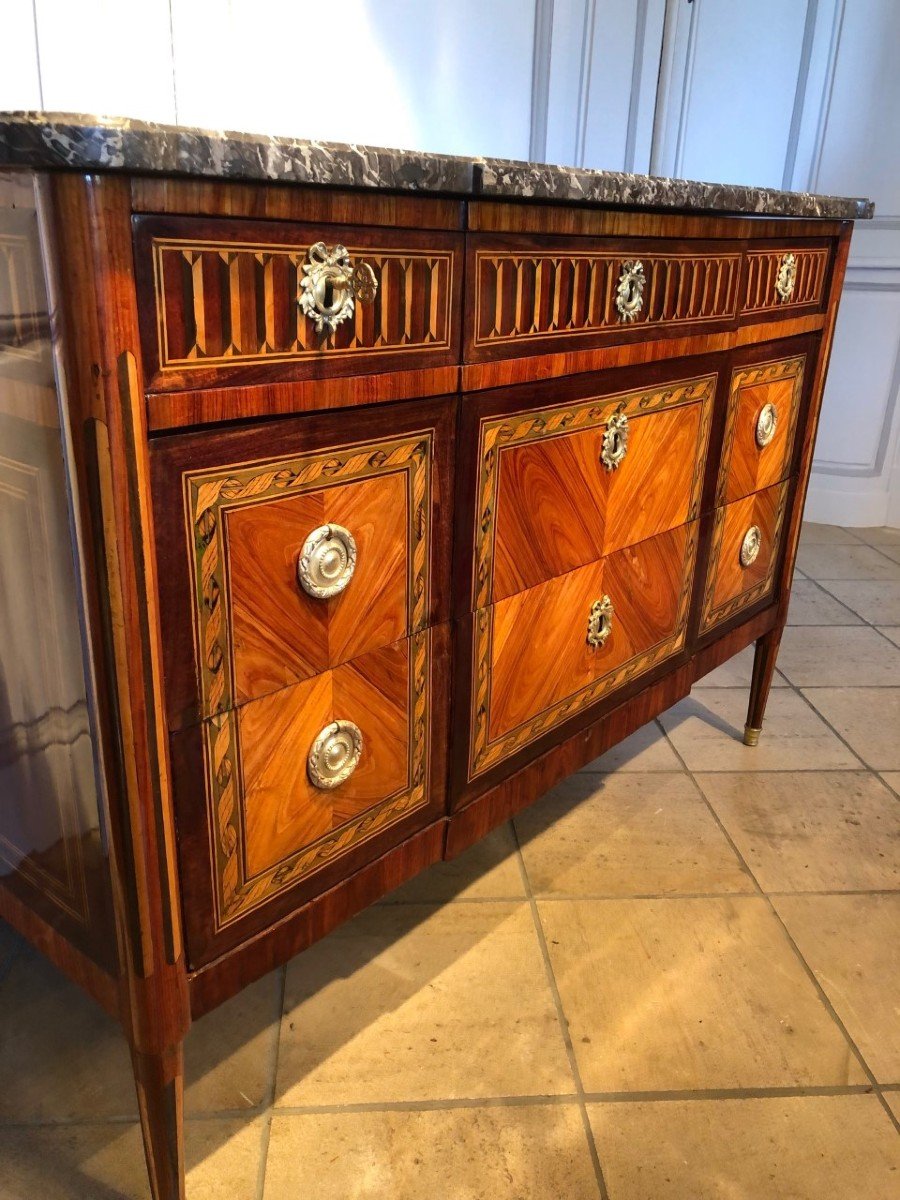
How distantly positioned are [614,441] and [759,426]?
460mm

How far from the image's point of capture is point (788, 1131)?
3.52ft

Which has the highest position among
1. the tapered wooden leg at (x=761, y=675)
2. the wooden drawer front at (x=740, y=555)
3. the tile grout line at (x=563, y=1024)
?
the wooden drawer front at (x=740, y=555)

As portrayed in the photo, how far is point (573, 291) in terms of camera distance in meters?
1.04

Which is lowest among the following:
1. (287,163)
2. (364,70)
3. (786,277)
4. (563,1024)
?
(563,1024)

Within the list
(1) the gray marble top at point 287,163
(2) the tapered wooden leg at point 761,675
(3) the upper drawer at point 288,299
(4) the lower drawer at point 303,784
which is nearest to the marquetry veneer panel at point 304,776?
(4) the lower drawer at point 303,784

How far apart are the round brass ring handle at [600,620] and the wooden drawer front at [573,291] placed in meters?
0.35

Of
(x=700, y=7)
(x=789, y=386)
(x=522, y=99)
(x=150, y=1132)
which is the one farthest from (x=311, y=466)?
(x=700, y=7)

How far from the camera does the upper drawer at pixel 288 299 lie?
68 centimetres

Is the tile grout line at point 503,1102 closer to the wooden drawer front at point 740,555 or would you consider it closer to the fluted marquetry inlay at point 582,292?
the wooden drawer front at point 740,555

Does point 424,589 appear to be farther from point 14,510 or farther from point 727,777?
point 727,777

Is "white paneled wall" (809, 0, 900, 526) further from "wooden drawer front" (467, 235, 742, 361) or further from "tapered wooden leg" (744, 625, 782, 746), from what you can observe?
"wooden drawer front" (467, 235, 742, 361)

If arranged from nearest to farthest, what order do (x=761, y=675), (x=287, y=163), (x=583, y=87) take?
(x=287, y=163), (x=761, y=675), (x=583, y=87)

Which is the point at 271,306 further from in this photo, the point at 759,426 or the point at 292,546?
the point at 759,426

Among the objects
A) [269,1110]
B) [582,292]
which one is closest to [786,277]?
[582,292]
